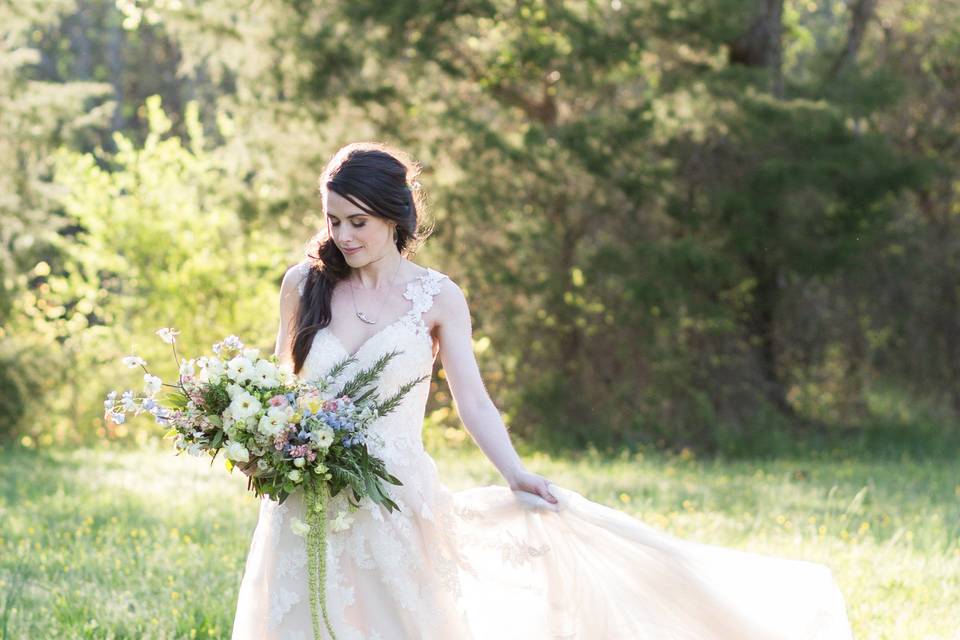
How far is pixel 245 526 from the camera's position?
26.2 ft

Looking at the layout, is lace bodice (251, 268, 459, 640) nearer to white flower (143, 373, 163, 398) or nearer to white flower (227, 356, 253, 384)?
white flower (227, 356, 253, 384)

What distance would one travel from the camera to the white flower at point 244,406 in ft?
11.4

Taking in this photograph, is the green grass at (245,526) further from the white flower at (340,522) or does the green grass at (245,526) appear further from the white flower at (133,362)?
the white flower at (133,362)

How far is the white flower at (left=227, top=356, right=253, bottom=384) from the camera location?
3.58 meters

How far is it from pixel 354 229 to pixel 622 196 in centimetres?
1021

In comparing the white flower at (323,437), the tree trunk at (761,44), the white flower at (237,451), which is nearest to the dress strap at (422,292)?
the white flower at (323,437)

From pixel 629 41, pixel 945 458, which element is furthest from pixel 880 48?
pixel 945 458

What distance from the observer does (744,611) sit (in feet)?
14.3

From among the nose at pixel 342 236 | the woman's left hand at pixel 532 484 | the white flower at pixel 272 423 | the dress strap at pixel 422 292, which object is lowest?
the woman's left hand at pixel 532 484

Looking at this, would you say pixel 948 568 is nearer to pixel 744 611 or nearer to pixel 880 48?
pixel 744 611

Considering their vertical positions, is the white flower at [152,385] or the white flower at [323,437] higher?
the white flower at [152,385]

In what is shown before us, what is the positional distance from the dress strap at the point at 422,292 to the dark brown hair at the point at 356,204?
155 millimetres

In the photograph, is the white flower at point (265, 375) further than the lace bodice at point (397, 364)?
No

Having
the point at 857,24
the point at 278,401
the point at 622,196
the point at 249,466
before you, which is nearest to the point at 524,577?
the point at 249,466
